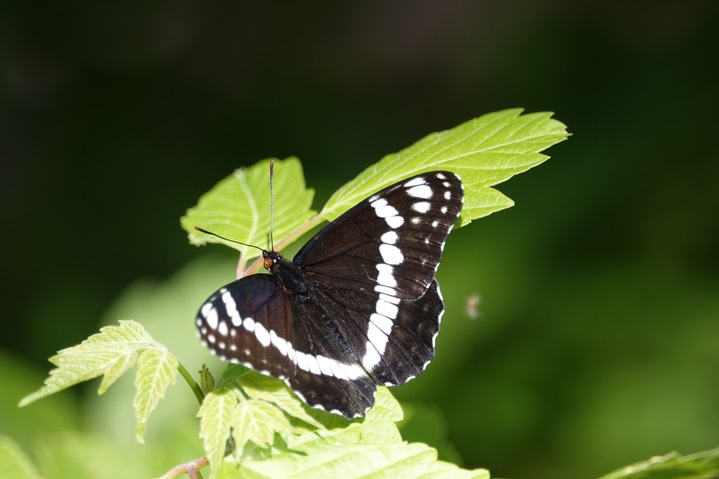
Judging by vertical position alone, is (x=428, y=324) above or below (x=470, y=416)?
above

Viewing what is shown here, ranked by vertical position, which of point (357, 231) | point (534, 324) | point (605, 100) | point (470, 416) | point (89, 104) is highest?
point (89, 104)

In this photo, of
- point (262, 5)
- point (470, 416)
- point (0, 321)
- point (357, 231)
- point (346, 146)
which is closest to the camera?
point (357, 231)

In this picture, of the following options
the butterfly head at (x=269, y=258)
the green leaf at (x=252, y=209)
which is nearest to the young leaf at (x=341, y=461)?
the butterfly head at (x=269, y=258)

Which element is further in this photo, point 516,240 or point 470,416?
point 516,240

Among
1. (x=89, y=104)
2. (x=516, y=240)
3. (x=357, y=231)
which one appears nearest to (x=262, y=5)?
(x=89, y=104)

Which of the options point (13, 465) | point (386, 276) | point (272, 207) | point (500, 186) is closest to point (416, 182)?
point (386, 276)

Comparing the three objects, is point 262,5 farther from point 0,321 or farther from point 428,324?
point 428,324

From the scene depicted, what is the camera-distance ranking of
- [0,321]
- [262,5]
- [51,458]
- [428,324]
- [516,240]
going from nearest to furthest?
1. [428,324]
2. [51,458]
3. [516,240]
4. [0,321]
5. [262,5]

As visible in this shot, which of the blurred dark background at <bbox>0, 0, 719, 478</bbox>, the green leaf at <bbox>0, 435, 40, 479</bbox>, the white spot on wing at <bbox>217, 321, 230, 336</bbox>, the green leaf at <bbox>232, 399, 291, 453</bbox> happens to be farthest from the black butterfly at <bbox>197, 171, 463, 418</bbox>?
the blurred dark background at <bbox>0, 0, 719, 478</bbox>
